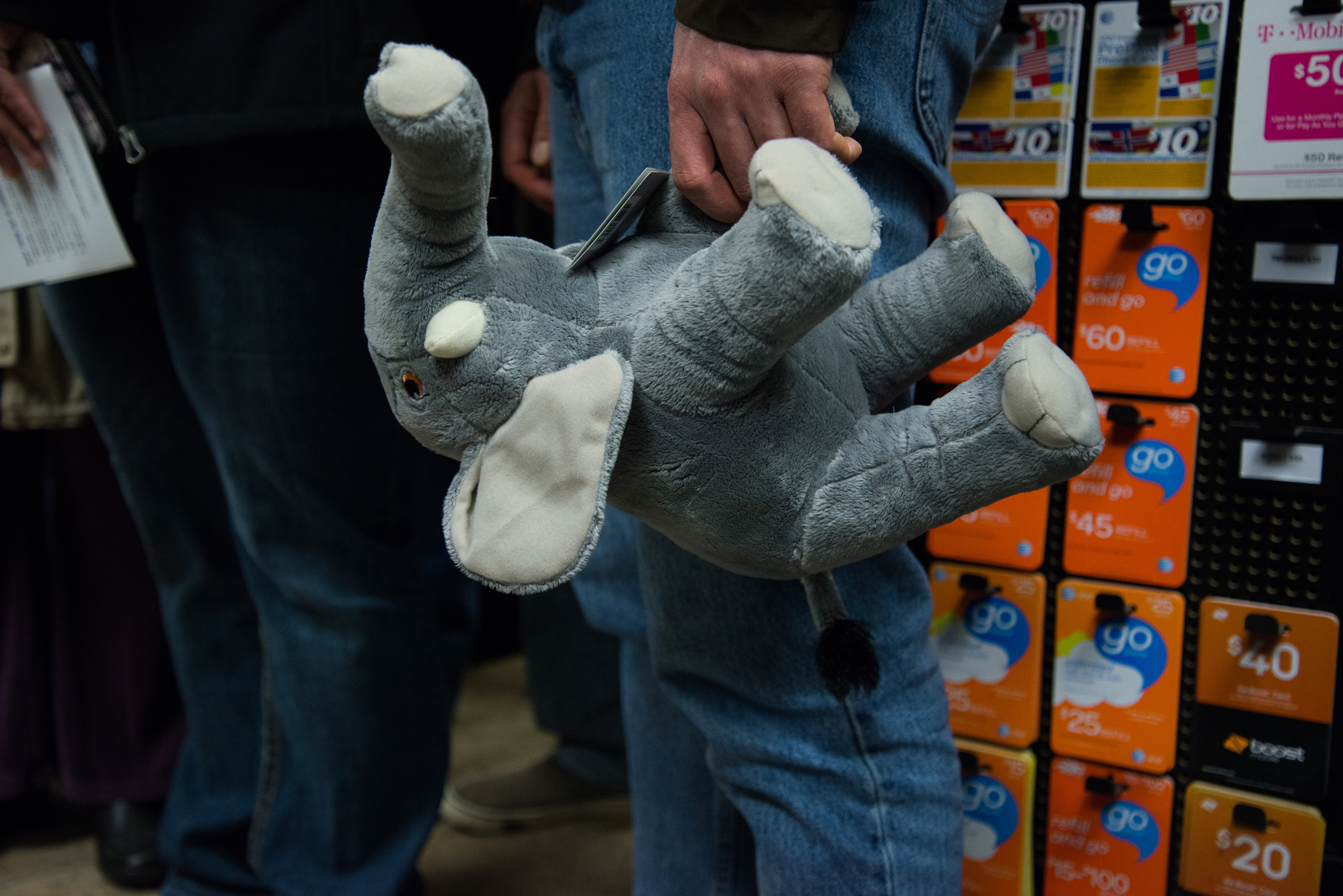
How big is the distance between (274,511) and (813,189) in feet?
2.35

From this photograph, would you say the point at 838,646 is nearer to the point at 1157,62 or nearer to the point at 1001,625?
the point at 1001,625

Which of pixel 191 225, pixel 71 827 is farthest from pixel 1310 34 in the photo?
pixel 71 827

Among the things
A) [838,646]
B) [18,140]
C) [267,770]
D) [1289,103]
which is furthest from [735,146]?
[267,770]

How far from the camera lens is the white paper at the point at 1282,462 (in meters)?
0.80

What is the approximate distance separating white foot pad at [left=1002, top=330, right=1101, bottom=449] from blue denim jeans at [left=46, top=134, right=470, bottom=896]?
2.06 ft

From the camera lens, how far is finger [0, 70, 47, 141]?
2.73 feet

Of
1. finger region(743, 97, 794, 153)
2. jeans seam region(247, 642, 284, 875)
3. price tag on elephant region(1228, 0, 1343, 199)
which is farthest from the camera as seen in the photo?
jeans seam region(247, 642, 284, 875)

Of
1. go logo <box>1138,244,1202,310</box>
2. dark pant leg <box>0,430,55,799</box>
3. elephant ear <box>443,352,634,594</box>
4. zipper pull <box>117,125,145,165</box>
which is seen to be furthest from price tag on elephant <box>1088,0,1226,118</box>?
dark pant leg <box>0,430,55,799</box>

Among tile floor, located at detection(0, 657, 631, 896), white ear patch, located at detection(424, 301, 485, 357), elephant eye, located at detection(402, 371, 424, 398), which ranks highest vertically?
white ear patch, located at detection(424, 301, 485, 357)

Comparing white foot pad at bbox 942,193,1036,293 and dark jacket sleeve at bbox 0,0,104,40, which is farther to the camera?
dark jacket sleeve at bbox 0,0,104,40

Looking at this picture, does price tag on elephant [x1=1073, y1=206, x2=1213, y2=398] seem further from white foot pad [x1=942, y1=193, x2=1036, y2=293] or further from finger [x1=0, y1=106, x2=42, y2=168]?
finger [x1=0, y1=106, x2=42, y2=168]

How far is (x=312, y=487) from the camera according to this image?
94cm

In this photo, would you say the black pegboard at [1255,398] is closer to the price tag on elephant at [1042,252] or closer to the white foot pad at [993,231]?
the price tag on elephant at [1042,252]

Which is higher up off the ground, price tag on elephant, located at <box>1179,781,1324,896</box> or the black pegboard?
the black pegboard
